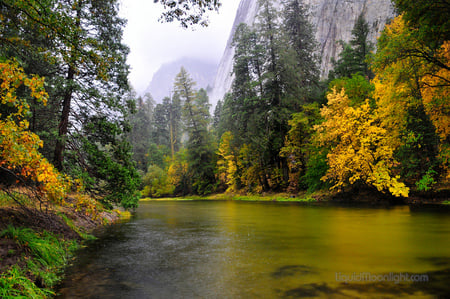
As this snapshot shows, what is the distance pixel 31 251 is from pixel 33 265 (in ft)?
2.08

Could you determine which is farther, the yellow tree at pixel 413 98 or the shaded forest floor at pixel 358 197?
the shaded forest floor at pixel 358 197

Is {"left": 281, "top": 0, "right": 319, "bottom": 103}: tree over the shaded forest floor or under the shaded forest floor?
over

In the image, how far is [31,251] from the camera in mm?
Result: 5500

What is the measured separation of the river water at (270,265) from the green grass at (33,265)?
1.09 ft

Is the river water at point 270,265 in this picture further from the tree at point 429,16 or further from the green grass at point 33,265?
the tree at point 429,16

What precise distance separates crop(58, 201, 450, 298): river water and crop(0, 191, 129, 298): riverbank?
0.36m

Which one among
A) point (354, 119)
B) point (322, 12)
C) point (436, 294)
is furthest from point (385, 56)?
point (322, 12)

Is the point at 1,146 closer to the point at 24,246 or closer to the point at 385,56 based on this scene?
the point at 24,246

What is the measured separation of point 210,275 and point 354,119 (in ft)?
57.2

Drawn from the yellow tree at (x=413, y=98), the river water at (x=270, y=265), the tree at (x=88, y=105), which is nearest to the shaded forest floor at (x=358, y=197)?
the yellow tree at (x=413, y=98)

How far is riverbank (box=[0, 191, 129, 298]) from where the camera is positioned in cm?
405

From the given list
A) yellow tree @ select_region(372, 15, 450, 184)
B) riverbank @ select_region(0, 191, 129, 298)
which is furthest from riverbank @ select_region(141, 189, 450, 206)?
riverbank @ select_region(0, 191, 129, 298)

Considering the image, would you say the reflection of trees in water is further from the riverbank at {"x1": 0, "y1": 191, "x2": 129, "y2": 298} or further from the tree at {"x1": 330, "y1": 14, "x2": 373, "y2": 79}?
the tree at {"x1": 330, "y1": 14, "x2": 373, "y2": 79}

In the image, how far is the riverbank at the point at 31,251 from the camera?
4047 millimetres
